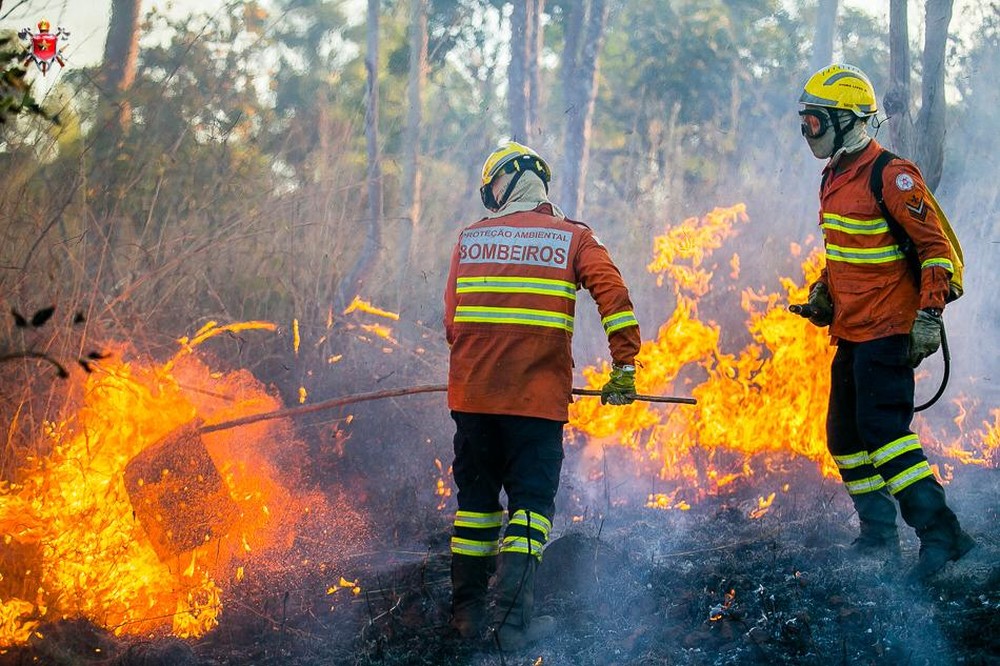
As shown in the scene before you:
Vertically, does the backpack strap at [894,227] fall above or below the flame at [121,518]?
above

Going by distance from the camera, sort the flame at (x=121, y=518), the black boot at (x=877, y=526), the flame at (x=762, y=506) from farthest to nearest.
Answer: the flame at (x=762, y=506)
the black boot at (x=877, y=526)
the flame at (x=121, y=518)

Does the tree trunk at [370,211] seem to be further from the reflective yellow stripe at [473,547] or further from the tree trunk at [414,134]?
the reflective yellow stripe at [473,547]

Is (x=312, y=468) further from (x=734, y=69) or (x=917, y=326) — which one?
(x=734, y=69)

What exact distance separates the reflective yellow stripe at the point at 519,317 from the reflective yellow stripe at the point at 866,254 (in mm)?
1424

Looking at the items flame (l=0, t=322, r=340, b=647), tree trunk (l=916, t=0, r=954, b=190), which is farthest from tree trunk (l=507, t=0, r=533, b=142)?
flame (l=0, t=322, r=340, b=647)

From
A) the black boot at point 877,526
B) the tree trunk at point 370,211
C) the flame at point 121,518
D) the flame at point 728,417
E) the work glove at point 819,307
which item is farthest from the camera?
the tree trunk at point 370,211

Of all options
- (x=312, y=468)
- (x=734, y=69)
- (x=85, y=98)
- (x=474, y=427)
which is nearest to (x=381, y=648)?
(x=474, y=427)

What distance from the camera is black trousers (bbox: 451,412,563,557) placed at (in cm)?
439

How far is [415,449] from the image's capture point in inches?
284

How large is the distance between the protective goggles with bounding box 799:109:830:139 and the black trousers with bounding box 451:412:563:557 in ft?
6.53

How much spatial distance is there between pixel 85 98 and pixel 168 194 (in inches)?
77.8

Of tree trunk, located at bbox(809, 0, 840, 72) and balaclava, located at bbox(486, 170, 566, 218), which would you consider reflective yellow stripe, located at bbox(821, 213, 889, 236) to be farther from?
tree trunk, located at bbox(809, 0, 840, 72)

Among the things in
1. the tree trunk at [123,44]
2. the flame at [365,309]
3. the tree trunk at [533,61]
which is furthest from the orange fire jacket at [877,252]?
the tree trunk at [533,61]

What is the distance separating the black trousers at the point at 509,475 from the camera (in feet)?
14.4
